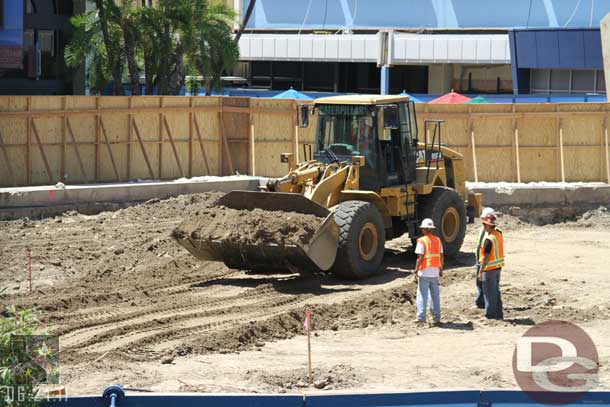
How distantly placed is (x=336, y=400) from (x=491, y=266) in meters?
6.68

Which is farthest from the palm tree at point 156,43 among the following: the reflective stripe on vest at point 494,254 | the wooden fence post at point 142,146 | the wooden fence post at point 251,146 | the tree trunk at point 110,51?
the reflective stripe on vest at point 494,254

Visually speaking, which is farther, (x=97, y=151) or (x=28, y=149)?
(x=97, y=151)

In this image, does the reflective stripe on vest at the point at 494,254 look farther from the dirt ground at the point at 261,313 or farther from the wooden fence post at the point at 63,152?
the wooden fence post at the point at 63,152

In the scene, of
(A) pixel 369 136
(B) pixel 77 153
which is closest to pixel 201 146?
(B) pixel 77 153

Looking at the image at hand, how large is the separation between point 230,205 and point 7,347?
9303 mm

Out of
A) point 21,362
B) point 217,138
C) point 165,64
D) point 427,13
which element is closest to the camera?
point 21,362

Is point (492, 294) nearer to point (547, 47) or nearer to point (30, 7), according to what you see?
point (30, 7)

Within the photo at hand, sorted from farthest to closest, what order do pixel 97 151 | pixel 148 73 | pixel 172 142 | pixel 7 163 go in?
pixel 148 73
pixel 172 142
pixel 97 151
pixel 7 163

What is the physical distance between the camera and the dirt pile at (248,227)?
635 inches

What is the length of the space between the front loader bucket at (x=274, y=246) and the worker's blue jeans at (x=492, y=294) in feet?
8.61

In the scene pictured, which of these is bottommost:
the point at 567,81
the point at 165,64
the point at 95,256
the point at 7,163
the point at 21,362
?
the point at 95,256

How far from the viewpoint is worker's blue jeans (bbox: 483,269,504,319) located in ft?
48.8

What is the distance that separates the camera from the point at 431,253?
14758mm

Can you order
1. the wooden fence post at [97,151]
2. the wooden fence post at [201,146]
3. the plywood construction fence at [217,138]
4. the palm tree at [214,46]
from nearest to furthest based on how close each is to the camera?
the plywood construction fence at [217,138]
the wooden fence post at [97,151]
the wooden fence post at [201,146]
the palm tree at [214,46]
